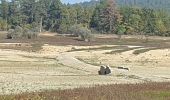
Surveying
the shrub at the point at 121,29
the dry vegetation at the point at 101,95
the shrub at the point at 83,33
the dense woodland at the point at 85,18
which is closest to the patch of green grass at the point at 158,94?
the dry vegetation at the point at 101,95

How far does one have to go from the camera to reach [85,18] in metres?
173

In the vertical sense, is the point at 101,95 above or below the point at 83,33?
above

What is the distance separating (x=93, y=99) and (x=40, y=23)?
158m

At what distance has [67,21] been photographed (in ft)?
550

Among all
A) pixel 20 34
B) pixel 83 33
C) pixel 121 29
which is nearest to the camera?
pixel 20 34

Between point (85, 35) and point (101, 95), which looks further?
point (85, 35)

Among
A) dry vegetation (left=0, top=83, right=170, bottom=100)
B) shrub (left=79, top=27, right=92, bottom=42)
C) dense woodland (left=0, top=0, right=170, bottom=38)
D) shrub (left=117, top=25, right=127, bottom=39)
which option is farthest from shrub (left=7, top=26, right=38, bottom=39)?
dry vegetation (left=0, top=83, right=170, bottom=100)

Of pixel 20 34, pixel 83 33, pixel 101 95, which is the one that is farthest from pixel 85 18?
pixel 101 95

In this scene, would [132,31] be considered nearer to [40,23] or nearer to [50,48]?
[40,23]

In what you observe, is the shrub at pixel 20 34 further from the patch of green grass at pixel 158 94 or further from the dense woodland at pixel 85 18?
the patch of green grass at pixel 158 94

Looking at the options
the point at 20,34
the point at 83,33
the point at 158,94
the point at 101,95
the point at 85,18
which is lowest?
the point at 20,34

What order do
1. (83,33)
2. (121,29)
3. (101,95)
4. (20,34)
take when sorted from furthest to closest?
1. (121,29)
2. (83,33)
3. (20,34)
4. (101,95)

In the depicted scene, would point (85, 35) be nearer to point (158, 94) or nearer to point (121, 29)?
point (121, 29)

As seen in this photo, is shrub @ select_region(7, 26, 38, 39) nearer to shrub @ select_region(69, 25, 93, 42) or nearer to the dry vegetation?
shrub @ select_region(69, 25, 93, 42)
